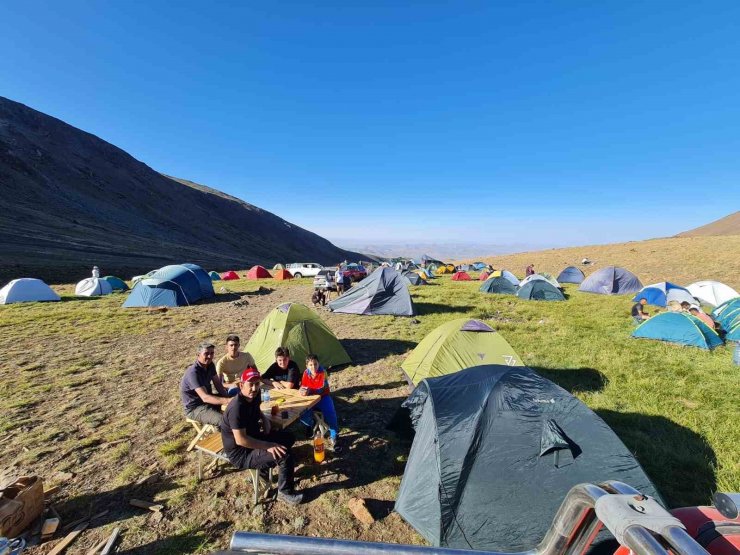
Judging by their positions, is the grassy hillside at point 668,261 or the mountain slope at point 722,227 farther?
the mountain slope at point 722,227

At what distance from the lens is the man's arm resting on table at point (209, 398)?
6074mm

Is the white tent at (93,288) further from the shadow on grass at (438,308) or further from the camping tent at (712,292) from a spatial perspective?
the camping tent at (712,292)

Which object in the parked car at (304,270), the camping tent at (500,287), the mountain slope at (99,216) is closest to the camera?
the camping tent at (500,287)

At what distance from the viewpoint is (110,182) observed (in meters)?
81.4

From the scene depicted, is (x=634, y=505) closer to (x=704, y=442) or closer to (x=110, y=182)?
(x=704, y=442)

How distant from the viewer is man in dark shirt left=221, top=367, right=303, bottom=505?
488cm

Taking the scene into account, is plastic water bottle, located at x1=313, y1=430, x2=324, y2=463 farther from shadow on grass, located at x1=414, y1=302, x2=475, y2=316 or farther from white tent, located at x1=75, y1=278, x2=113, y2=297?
white tent, located at x1=75, y1=278, x2=113, y2=297

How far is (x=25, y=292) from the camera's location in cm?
1878

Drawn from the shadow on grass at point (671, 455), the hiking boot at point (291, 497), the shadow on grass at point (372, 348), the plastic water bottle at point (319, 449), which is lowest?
the shadow on grass at point (671, 455)

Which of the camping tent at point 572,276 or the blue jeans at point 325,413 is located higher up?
the camping tent at point 572,276

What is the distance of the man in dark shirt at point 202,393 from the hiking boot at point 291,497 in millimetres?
1753

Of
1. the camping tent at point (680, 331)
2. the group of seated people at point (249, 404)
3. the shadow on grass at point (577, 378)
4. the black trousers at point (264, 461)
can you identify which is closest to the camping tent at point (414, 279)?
the camping tent at point (680, 331)

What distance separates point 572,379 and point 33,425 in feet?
40.5

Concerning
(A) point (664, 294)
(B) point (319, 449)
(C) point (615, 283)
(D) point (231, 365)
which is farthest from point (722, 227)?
(D) point (231, 365)
